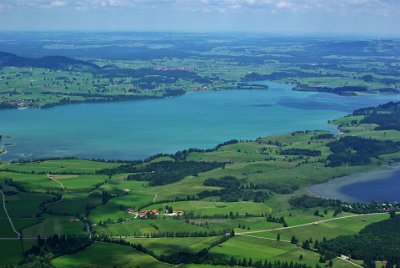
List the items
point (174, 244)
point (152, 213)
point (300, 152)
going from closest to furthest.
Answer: point (174, 244) < point (152, 213) < point (300, 152)

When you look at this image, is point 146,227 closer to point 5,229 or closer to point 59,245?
point 59,245

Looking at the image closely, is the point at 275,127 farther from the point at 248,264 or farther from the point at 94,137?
the point at 248,264

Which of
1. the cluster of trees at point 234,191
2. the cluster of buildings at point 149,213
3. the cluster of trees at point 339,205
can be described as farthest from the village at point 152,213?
the cluster of trees at point 339,205

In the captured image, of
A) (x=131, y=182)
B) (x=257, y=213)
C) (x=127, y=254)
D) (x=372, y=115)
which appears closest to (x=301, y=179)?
(x=257, y=213)

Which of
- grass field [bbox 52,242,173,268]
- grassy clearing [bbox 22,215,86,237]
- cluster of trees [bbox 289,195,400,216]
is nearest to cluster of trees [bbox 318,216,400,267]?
cluster of trees [bbox 289,195,400,216]

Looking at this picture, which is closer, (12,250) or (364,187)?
(12,250)

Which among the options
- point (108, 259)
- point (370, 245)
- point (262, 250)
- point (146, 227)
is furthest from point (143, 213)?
point (370, 245)

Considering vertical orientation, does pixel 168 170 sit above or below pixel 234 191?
above

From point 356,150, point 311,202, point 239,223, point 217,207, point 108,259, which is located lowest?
point 217,207
